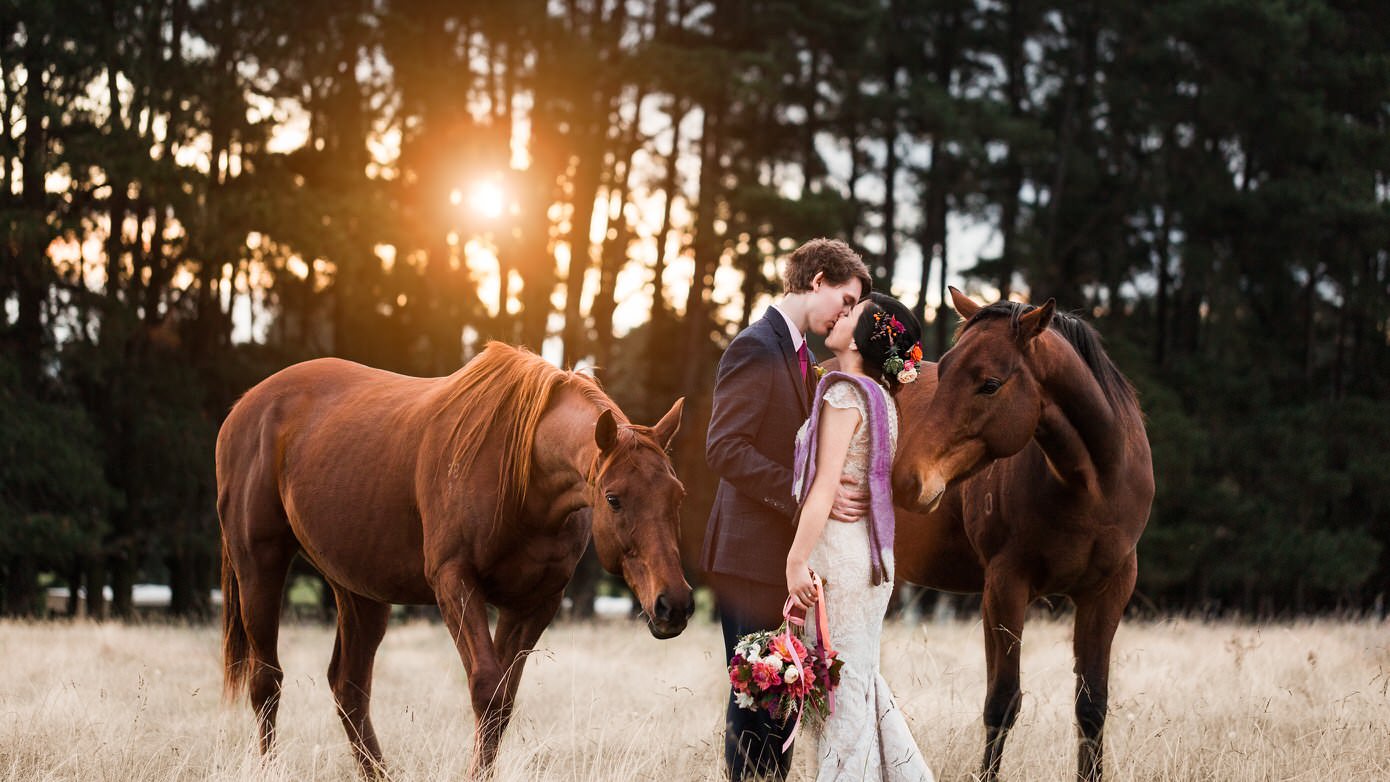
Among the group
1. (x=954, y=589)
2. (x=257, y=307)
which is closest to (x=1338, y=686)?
(x=954, y=589)

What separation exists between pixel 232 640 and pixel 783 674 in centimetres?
417

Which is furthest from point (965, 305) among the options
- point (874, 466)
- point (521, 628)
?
point (521, 628)

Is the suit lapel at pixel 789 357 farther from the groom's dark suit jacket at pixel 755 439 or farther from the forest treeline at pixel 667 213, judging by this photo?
the forest treeline at pixel 667 213

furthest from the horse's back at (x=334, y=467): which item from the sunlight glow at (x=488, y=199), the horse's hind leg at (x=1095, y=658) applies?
the sunlight glow at (x=488, y=199)

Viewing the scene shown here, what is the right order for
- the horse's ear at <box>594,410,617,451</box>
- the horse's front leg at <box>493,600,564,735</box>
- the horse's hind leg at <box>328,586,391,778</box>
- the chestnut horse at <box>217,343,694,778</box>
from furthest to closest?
the horse's hind leg at <box>328,586,391,778</box>
the horse's front leg at <box>493,600,564,735</box>
the chestnut horse at <box>217,343,694,778</box>
the horse's ear at <box>594,410,617,451</box>

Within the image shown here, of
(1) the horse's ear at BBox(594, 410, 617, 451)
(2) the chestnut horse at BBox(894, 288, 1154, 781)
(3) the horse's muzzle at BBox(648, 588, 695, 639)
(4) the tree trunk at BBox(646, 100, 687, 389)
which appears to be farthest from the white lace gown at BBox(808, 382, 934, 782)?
(4) the tree trunk at BBox(646, 100, 687, 389)

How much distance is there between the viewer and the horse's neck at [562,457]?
15.7 feet

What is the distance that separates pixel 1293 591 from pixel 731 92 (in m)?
13.3

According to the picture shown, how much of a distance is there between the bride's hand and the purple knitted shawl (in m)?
0.21

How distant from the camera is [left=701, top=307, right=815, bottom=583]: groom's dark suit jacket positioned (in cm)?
396

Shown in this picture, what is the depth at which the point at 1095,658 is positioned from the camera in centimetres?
529

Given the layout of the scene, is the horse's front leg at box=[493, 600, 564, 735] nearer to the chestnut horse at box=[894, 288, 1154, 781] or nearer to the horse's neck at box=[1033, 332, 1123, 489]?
the chestnut horse at box=[894, 288, 1154, 781]

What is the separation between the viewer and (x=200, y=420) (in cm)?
Result: 1639

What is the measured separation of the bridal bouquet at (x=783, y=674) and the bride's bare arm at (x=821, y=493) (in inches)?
6.4
